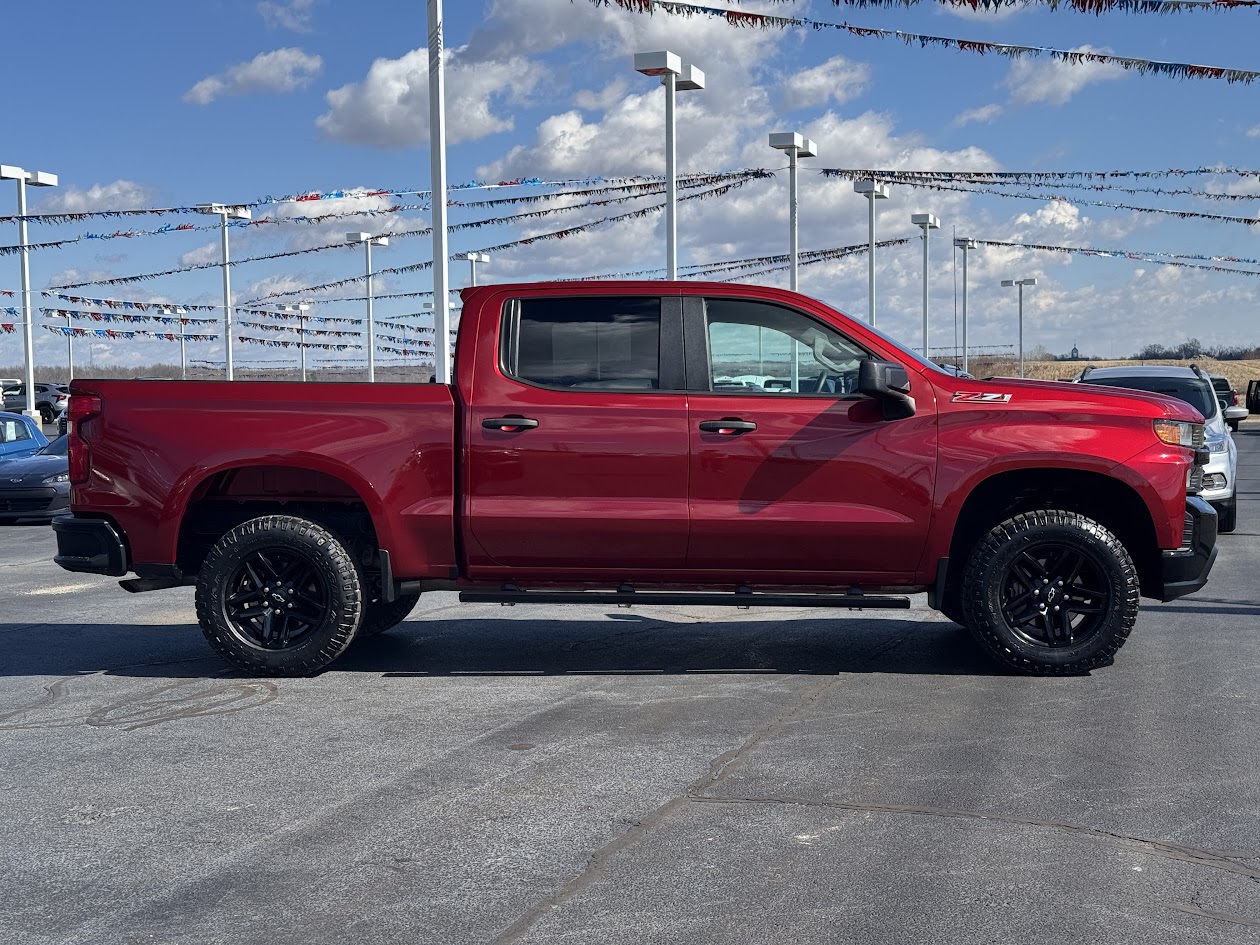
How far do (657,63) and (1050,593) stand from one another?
15.1 metres

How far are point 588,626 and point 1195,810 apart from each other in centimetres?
487

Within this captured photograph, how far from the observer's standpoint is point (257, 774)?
220 inches

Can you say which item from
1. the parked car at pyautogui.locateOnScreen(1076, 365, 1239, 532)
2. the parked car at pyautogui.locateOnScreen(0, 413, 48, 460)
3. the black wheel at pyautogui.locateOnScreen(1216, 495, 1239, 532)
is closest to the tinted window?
the parked car at pyautogui.locateOnScreen(1076, 365, 1239, 532)

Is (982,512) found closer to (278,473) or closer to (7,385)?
(278,473)

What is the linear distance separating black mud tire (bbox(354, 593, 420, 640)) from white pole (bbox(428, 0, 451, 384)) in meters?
8.19

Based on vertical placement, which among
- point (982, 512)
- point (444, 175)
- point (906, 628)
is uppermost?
point (444, 175)

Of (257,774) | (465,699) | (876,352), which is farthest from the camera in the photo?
(876,352)

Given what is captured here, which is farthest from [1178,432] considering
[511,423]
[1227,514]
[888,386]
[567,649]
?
[1227,514]

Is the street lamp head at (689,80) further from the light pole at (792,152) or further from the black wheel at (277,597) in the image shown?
the black wheel at (277,597)

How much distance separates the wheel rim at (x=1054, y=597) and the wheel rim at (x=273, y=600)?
3617 mm

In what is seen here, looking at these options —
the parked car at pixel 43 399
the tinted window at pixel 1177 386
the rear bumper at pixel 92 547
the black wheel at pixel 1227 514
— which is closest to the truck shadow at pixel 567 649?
the rear bumper at pixel 92 547

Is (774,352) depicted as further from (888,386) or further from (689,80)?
(689,80)

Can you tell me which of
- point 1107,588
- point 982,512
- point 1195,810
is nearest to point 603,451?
point 982,512

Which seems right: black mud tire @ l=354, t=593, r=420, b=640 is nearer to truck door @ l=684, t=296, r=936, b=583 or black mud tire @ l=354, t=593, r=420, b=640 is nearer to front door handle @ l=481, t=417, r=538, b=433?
front door handle @ l=481, t=417, r=538, b=433
